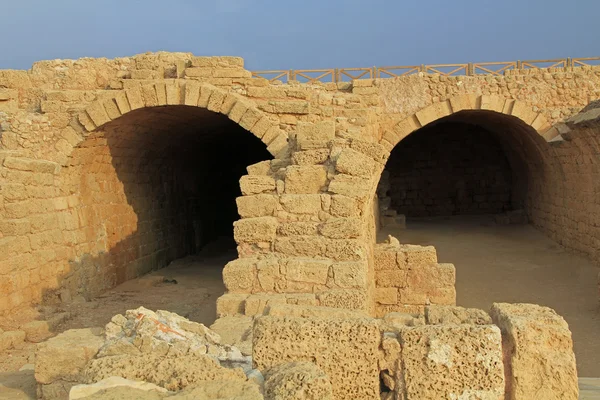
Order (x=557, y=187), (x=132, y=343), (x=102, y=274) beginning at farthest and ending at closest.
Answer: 1. (x=557, y=187)
2. (x=102, y=274)
3. (x=132, y=343)

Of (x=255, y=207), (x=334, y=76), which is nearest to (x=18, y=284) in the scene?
(x=255, y=207)

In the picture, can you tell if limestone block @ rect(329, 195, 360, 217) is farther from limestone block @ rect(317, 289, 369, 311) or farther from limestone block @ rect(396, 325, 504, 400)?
limestone block @ rect(396, 325, 504, 400)

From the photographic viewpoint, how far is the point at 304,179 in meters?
6.02

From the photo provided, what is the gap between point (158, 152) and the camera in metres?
11.7

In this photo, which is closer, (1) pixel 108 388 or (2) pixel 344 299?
(1) pixel 108 388

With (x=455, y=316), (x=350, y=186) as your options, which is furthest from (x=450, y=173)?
(x=455, y=316)

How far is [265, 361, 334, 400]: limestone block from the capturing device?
2715 millimetres

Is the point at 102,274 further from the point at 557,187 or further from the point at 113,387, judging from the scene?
the point at 557,187

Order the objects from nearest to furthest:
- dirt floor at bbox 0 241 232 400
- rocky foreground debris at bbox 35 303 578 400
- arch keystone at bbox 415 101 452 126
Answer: rocky foreground debris at bbox 35 303 578 400
dirt floor at bbox 0 241 232 400
arch keystone at bbox 415 101 452 126

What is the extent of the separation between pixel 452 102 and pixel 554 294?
434cm

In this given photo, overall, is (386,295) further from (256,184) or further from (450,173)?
(450,173)

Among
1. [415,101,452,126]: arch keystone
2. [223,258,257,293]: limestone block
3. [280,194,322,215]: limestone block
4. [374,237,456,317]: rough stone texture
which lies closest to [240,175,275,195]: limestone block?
[280,194,322,215]: limestone block

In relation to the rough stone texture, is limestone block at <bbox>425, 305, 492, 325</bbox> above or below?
above

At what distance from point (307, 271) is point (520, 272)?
25.1ft
